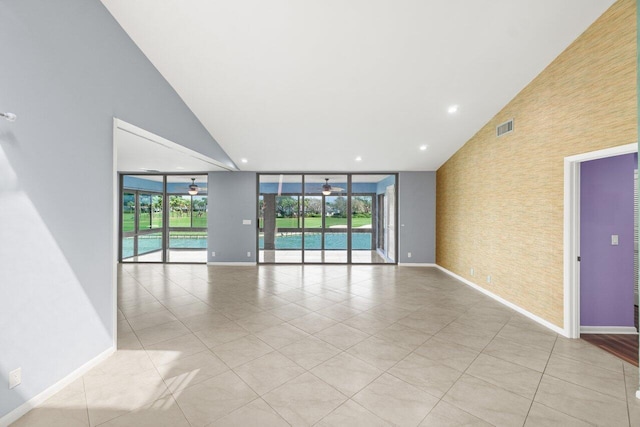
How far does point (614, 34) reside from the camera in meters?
2.71

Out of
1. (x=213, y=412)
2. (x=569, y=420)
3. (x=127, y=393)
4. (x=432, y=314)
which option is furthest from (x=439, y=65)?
(x=127, y=393)

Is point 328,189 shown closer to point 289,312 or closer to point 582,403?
point 289,312

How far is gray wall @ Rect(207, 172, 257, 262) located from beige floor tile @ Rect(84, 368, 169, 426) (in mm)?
4839

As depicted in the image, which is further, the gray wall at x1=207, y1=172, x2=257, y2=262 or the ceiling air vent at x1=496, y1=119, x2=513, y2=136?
the gray wall at x1=207, y1=172, x2=257, y2=262

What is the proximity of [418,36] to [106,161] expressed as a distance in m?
3.55

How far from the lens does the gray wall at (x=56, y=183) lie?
1861mm

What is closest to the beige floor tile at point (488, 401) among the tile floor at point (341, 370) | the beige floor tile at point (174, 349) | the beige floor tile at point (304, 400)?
the tile floor at point (341, 370)

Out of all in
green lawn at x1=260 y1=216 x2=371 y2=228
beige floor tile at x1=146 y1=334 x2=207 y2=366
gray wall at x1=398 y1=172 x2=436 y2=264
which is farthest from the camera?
green lawn at x1=260 y1=216 x2=371 y2=228

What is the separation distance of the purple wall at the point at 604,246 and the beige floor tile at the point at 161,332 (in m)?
4.93

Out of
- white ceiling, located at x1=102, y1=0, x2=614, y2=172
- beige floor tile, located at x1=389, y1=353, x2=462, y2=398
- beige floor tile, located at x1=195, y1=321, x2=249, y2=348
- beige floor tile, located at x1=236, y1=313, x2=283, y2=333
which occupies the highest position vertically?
white ceiling, located at x1=102, y1=0, x2=614, y2=172

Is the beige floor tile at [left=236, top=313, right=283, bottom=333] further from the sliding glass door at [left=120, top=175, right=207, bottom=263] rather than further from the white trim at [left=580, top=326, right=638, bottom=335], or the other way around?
the sliding glass door at [left=120, top=175, right=207, bottom=263]

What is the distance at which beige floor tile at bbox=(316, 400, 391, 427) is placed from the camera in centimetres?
179

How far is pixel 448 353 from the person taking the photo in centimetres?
273

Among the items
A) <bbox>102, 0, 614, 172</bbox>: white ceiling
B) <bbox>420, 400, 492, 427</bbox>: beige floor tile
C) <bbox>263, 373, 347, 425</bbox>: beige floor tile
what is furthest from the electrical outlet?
<bbox>102, 0, 614, 172</bbox>: white ceiling
